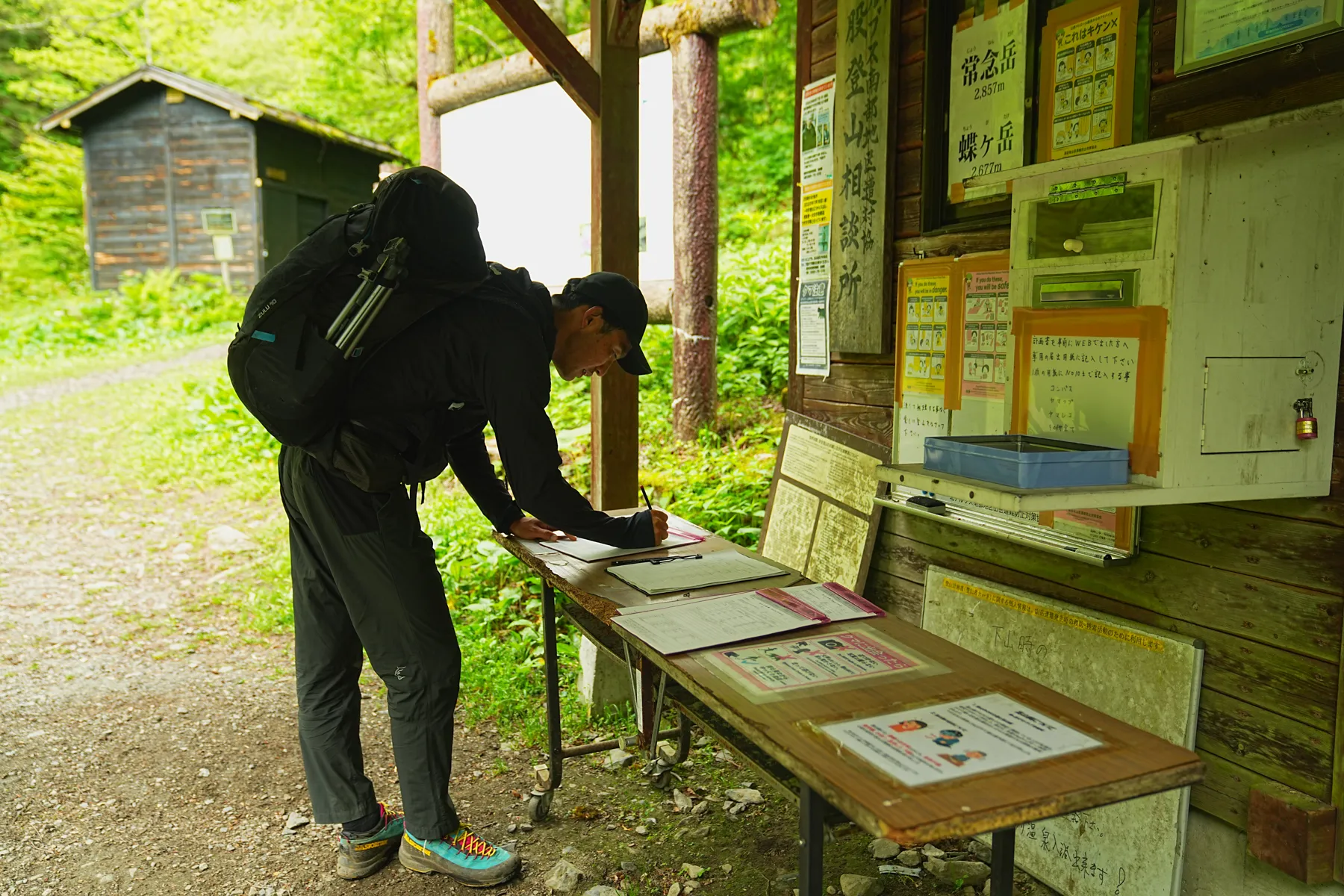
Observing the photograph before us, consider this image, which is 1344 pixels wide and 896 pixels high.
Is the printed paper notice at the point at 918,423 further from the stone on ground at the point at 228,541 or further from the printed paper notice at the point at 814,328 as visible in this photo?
the stone on ground at the point at 228,541

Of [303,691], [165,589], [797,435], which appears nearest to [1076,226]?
[797,435]

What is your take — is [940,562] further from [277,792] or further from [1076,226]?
[277,792]

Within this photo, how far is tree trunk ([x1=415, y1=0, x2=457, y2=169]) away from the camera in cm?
778

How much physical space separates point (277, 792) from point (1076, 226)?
3500 millimetres

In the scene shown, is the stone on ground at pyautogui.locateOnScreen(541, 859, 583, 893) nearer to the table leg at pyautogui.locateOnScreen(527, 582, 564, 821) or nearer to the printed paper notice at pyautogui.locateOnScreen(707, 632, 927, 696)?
the table leg at pyautogui.locateOnScreen(527, 582, 564, 821)

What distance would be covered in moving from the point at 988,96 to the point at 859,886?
2490 millimetres

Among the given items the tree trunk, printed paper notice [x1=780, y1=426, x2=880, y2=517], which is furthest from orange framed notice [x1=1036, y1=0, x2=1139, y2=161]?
the tree trunk

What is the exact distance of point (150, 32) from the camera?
2686cm

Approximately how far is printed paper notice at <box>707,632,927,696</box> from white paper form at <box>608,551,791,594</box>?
532 millimetres

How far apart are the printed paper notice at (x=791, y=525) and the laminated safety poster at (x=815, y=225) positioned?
535 mm

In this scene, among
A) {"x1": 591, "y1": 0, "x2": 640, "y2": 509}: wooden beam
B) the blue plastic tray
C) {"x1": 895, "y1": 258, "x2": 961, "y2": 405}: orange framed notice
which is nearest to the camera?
the blue plastic tray

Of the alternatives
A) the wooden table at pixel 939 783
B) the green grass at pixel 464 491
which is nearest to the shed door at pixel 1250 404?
the wooden table at pixel 939 783

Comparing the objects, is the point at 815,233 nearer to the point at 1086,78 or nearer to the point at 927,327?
the point at 927,327

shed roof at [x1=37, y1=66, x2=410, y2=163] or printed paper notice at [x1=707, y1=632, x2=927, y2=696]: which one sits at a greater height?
shed roof at [x1=37, y1=66, x2=410, y2=163]
